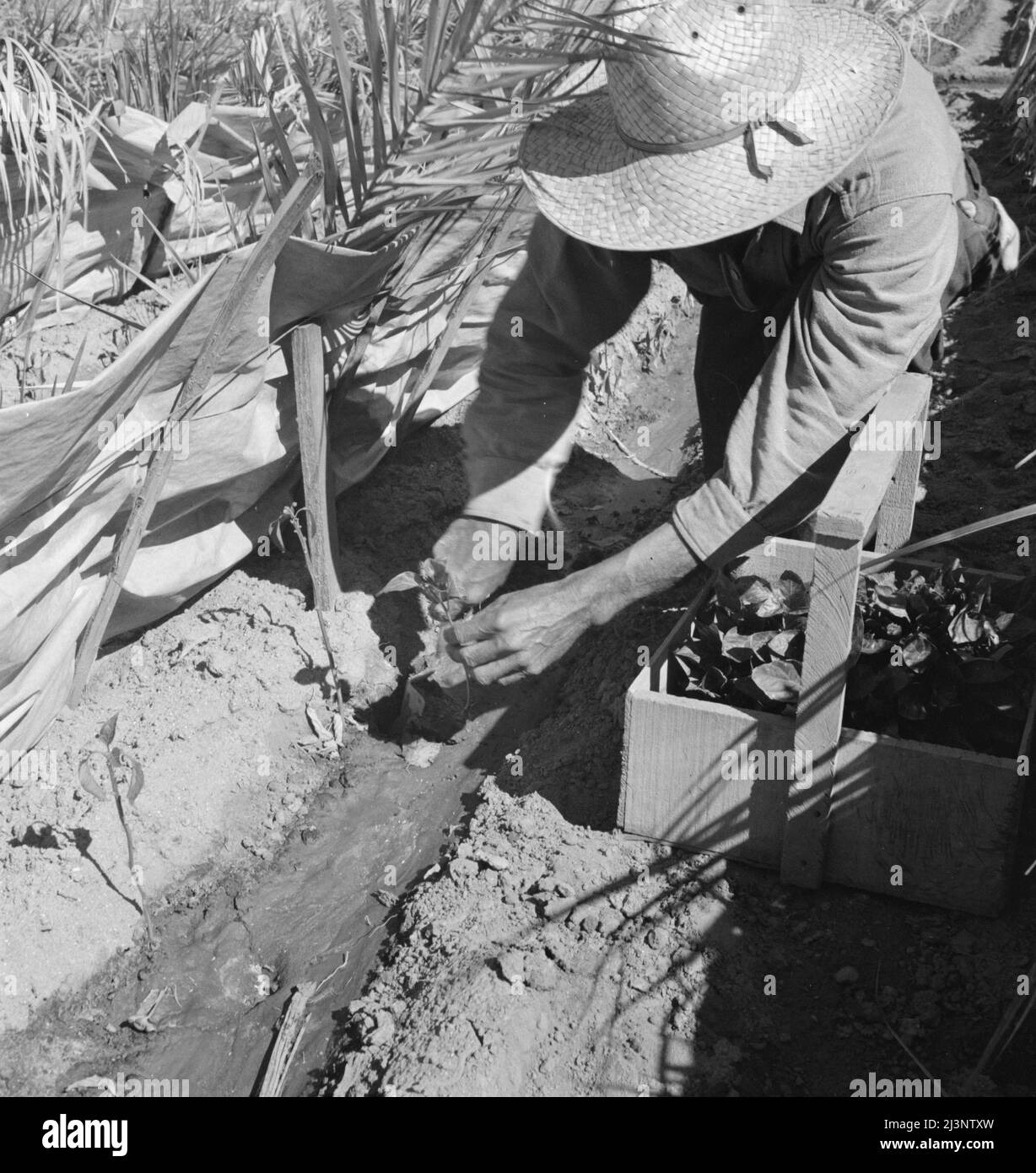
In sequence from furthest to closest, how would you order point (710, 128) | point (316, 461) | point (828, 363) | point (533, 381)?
point (316, 461) → point (533, 381) → point (828, 363) → point (710, 128)

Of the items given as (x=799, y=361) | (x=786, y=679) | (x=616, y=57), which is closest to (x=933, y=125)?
(x=799, y=361)

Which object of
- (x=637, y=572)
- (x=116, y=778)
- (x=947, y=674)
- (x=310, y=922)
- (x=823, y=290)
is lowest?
(x=310, y=922)

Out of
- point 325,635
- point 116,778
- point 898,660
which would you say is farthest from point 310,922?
point 898,660

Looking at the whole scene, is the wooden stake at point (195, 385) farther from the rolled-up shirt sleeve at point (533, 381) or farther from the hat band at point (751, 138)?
the hat band at point (751, 138)

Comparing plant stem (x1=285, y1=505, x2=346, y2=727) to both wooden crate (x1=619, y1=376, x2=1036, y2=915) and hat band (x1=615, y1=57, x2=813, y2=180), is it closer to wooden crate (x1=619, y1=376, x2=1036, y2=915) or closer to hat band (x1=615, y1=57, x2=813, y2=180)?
wooden crate (x1=619, y1=376, x2=1036, y2=915)

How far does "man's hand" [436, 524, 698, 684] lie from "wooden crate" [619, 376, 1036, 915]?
6.3 inches

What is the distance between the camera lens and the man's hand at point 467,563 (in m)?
2.75

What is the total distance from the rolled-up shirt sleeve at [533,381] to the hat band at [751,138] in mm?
741

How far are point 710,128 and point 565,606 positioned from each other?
90cm

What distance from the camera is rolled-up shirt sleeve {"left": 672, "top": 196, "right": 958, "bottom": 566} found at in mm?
2094

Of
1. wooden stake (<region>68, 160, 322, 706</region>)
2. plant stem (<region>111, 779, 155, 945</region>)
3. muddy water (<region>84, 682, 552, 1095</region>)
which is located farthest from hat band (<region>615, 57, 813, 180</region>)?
plant stem (<region>111, 779, 155, 945</region>)

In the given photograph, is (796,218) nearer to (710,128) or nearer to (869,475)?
(710,128)

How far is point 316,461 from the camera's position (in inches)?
113

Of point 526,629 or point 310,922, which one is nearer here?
point 526,629
